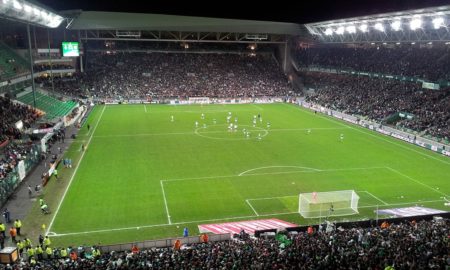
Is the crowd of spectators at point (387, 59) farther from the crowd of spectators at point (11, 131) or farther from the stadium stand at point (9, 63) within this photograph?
the stadium stand at point (9, 63)

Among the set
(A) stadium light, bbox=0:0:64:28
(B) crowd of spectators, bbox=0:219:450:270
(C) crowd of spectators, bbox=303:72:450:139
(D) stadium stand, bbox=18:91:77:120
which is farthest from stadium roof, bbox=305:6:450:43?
(D) stadium stand, bbox=18:91:77:120

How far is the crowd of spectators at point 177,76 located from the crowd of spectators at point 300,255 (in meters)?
58.5

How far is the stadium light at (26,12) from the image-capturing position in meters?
35.6

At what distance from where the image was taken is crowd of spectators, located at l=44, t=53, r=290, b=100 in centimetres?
7419

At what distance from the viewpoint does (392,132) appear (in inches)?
1877

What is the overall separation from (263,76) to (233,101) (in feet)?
45.8

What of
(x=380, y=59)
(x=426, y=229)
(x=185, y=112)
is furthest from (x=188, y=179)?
(x=380, y=59)

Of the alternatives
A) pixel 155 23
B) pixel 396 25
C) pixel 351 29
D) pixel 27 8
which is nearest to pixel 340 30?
pixel 351 29

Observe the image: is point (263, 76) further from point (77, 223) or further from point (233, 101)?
point (77, 223)

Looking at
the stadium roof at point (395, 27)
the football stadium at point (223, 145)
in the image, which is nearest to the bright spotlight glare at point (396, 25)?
the stadium roof at point (395, 27)

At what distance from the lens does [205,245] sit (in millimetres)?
17953

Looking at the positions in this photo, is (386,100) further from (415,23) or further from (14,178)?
(14,178)

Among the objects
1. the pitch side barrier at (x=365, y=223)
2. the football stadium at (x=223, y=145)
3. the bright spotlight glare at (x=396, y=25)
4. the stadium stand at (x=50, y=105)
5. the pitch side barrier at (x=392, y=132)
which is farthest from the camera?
the bright spotlight glare at (x=396, y=25)

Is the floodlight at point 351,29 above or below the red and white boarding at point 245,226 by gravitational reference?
above
